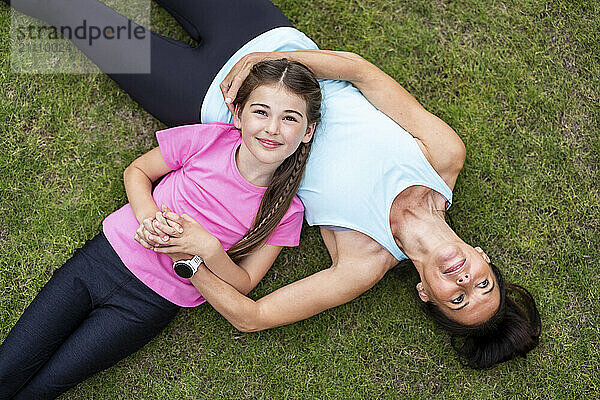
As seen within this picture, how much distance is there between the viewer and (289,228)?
11.0 ft

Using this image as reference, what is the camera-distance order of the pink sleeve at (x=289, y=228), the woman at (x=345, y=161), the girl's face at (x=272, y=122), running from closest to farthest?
the girl's face at (x=272, y=122) → the woman at (x=345, y=161) → the pink sleeve at (x=289, y=228)

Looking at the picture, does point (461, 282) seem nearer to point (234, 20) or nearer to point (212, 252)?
point (212, 252)

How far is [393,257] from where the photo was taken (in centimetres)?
331

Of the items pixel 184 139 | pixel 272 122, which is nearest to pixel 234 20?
pixel 184 139

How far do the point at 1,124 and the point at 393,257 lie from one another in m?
2.87

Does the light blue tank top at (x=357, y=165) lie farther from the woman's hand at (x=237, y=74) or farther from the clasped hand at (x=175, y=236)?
the clasped hand at (x=175, y=236)

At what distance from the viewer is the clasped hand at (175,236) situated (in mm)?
2963

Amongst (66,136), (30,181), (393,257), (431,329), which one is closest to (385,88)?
(393,257)

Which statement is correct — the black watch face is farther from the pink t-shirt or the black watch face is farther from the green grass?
the green grass

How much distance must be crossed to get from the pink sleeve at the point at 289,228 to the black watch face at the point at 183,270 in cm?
53

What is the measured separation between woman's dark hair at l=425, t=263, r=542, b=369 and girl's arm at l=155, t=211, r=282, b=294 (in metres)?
1.11

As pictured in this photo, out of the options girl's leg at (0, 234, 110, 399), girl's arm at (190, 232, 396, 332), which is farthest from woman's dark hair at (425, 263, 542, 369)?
girl's leg at (0, 234, 110, 399)

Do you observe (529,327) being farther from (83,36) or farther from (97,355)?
(83,36)

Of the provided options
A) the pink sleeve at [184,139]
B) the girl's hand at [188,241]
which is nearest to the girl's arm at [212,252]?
the girl's hand at [188,241]
